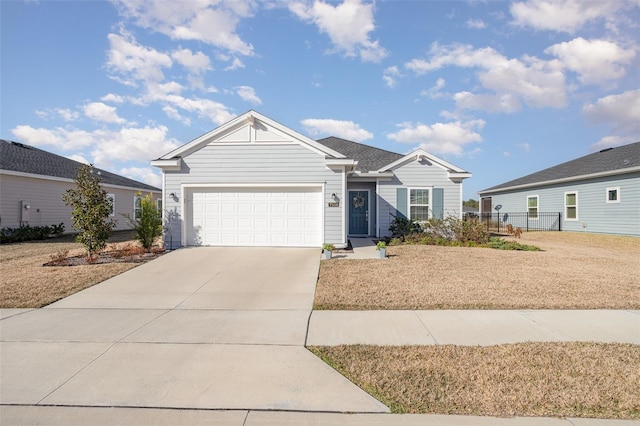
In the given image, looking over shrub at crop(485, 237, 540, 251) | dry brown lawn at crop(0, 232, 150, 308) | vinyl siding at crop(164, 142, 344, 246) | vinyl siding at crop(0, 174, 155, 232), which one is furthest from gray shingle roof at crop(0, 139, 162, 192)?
shrub at crop(485, 237, 540, 251)

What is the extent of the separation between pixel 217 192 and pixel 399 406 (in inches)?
416

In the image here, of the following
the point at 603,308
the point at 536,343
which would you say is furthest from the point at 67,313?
the point at 603,308

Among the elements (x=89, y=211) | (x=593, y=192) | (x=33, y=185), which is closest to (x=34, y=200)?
(x=33, y=185)

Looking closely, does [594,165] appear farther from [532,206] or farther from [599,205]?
[532,206]

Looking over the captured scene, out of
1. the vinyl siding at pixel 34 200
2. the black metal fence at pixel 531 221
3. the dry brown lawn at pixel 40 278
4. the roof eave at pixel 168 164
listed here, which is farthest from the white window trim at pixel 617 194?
the vinyl siding at pixel 34 200

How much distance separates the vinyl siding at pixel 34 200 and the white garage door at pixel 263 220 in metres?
5.71

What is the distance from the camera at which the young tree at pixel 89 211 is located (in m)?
10.5

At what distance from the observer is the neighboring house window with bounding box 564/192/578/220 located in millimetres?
19994

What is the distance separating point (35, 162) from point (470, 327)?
22.0 m

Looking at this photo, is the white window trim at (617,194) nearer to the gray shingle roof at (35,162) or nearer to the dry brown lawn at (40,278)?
the dry brown lawn at (40,278)

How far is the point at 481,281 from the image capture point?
7770 millimetres

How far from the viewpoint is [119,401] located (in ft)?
10.8

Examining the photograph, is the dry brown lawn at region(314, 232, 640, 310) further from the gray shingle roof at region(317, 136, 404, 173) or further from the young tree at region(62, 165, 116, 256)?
the young tree at region(62, 165, 116, 256)

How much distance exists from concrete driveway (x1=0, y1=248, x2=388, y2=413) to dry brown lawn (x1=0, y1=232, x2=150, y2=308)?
1.64ft
